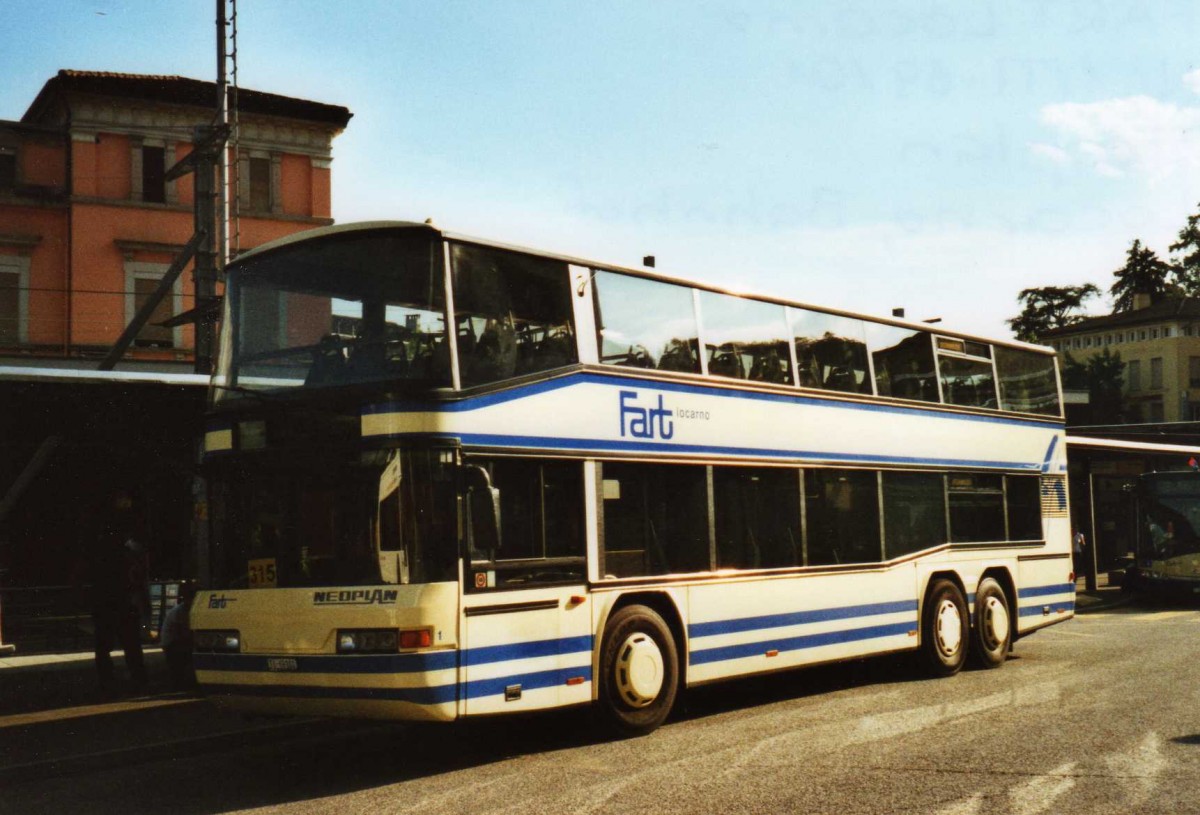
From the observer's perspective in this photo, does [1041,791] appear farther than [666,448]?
No

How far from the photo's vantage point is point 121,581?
13.6m

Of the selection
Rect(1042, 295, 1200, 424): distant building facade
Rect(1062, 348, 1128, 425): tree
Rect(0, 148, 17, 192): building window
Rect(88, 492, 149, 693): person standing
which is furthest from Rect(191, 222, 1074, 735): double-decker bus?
Rect(1042, 295, 1200, 424): distant building facade

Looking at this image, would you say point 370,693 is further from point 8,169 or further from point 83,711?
point 8,169

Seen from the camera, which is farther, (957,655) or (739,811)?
(957,655)

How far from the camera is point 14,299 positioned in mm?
37844

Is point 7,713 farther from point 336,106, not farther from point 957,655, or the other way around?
point 336,106

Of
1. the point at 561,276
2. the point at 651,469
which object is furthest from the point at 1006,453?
the point at 561,276

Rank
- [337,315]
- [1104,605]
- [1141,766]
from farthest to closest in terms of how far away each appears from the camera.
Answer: [1104,605] < [337,315] < [1141,766]

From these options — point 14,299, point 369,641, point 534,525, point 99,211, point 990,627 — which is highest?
point 99,211

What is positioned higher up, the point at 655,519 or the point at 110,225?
the point at 110,225

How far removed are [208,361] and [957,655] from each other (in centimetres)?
1147

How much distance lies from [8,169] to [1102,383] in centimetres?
7431

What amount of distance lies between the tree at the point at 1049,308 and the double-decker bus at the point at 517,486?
10070 cm

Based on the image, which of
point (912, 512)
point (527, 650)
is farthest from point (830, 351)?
point (527, 650)
